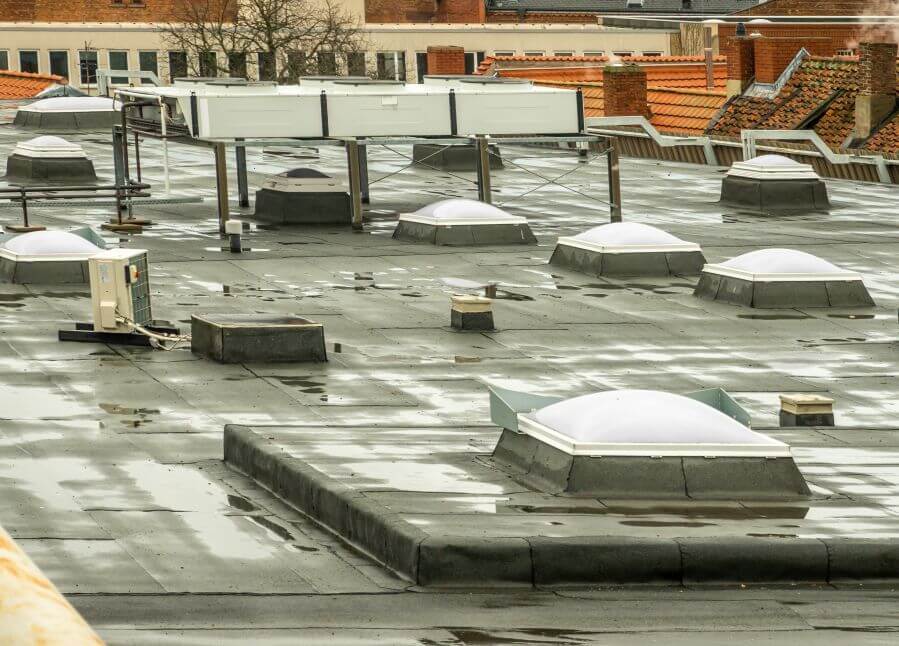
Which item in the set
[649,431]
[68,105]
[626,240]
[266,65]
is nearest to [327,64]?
[266,65]

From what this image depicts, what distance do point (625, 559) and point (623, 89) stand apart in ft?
157

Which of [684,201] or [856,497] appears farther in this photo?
[684,201]

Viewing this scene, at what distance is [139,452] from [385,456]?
2.66 m

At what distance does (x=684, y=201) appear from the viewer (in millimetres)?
42250

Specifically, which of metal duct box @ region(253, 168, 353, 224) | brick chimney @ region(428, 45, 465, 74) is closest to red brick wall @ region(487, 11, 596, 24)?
brick chimney @ region(428, 45, 465, 74)

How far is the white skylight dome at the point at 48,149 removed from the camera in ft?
142

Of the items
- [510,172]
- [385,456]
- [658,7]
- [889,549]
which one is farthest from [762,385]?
[658,7]

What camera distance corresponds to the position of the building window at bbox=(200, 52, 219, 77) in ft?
283

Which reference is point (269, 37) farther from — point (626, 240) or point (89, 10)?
point (626, 240)

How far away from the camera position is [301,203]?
36.4m

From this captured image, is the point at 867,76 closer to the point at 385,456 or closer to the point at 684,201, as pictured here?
the point at 684,201

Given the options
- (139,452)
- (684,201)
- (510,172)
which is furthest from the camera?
(510,172)

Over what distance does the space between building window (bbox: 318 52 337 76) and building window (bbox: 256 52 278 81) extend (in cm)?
259

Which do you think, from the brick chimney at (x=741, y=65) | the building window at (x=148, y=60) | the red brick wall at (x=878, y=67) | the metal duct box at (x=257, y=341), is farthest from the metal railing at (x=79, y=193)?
the building window at (x=148, y=60)
